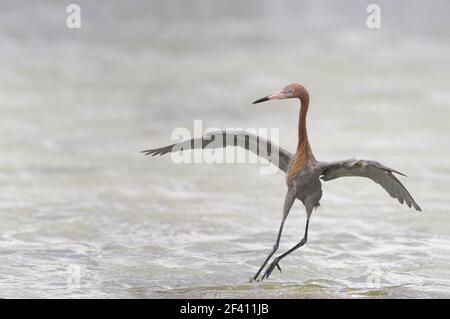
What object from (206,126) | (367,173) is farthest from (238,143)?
(206,126)

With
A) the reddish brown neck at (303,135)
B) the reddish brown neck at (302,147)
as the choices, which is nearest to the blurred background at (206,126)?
the reddish brown neck at (302,147)

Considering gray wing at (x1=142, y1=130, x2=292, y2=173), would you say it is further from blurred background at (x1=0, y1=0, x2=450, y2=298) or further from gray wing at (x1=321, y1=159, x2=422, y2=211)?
blurred background at (x1=0, y1=0, x2=450, y2=298)

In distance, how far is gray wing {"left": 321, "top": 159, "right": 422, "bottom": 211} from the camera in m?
8.30

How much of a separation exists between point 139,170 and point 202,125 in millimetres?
2457

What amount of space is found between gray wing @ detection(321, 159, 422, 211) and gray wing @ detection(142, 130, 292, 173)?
0.45 metres

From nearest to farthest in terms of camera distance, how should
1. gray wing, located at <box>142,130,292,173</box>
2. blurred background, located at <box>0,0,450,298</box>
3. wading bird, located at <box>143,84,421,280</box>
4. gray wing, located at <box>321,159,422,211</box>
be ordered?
gray wing, located at <box>321,159,422,211</box> < wading bird, located at <box>143,84,421,280</box> < gray wing, located at <box>142,130,292,173</box> < blurred background, located at <box>0,0,450,298</box>

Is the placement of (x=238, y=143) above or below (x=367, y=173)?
above

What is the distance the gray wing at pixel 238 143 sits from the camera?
342 inches

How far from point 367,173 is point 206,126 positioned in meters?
7.82

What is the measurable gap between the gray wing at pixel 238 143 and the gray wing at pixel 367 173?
0.45 m

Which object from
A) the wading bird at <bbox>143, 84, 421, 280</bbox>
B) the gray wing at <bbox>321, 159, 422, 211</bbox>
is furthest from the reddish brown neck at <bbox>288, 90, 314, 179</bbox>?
the gray wing at <bbox>321, 159, 422, 211</bbox>

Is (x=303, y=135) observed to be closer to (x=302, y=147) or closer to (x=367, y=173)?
(x=302, y=147)

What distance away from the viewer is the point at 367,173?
8523mm

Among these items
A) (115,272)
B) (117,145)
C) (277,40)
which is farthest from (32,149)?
(277,40)
